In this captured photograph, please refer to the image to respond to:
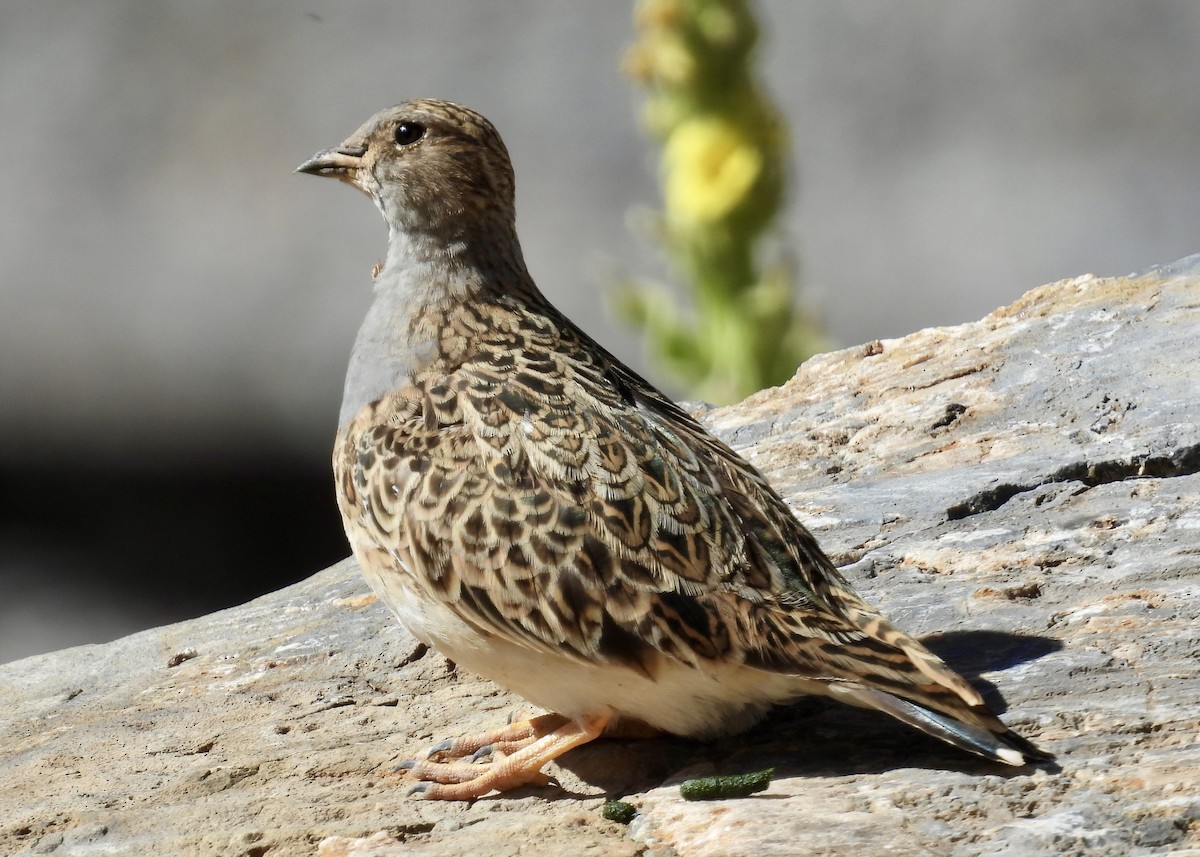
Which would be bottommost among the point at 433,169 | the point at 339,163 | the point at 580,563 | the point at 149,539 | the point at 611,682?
the point at 611,682

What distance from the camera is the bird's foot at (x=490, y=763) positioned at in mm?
4984

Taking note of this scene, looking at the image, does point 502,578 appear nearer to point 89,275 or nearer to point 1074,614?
point 1074,614

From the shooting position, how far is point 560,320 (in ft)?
19.8

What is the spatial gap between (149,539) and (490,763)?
819cm

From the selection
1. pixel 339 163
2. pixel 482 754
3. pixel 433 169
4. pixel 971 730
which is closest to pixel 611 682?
pixel 482 754

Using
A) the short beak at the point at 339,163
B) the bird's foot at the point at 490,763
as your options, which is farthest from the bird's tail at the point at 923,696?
the short beak at the point at 339,163

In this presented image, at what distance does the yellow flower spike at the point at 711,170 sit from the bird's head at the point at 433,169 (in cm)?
277

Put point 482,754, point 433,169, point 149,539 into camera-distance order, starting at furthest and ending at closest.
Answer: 1. point 149,539
2. point 433,169
3. point 482,754

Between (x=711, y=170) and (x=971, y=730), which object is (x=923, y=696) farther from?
(x=711, y=170)

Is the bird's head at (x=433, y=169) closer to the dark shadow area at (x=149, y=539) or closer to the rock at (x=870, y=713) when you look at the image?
the rock at (x=870, y=713)

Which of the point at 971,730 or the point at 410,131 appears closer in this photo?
the point at 971,730

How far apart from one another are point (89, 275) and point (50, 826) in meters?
9.61

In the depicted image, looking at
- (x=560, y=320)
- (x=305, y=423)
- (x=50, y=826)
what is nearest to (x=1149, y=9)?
(x=305, y=423)

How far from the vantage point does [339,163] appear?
245 inches
